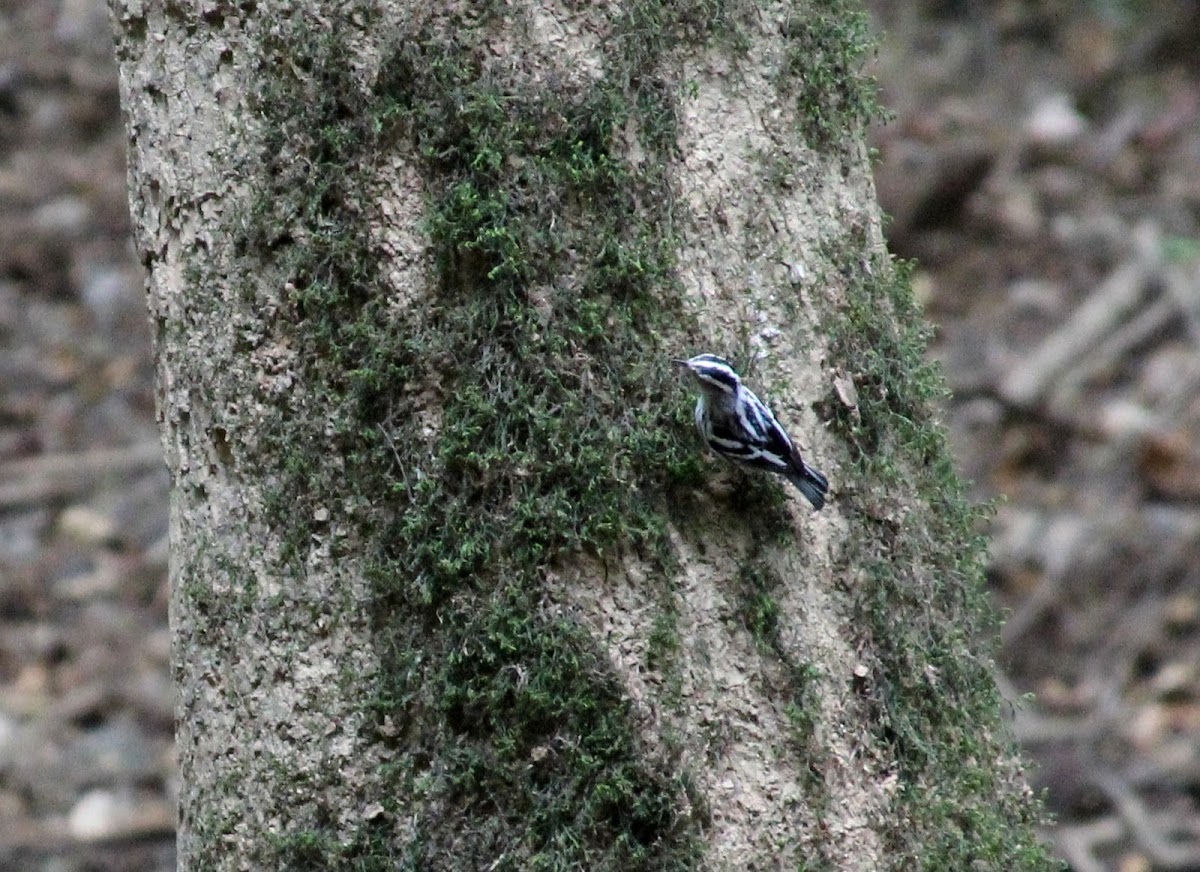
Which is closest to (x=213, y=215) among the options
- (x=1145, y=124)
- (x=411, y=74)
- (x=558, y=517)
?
(x=411, y=74)

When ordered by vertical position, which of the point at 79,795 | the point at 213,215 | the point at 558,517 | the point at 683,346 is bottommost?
the point at 558,517

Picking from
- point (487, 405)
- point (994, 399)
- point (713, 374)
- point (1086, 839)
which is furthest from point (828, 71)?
point (994, 399)

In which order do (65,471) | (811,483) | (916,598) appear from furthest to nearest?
(65,471) < (916,598) < (811,483)

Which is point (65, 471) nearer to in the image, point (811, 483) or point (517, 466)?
point (517, 466)

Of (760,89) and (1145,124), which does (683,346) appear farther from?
(1145,124)

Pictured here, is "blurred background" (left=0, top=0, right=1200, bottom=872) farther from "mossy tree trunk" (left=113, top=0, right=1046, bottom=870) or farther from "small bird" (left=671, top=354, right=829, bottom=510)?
"small bird" (left=671, top=354, right=829, bottom=510)

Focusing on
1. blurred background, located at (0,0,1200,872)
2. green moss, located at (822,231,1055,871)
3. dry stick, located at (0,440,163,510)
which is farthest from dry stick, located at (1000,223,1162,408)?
green moss, located at (822,231,1055,871)

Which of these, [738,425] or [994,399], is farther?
[994,399]
